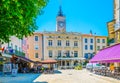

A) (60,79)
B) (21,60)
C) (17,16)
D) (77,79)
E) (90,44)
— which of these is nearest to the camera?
(17,16)

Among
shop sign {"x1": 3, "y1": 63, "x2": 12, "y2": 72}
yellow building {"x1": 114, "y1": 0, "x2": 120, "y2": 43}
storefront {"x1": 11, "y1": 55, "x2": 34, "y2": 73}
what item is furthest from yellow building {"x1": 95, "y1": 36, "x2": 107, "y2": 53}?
yellow building {"x1": 114, "y1": 0, "x2": 120, "y2": 43}

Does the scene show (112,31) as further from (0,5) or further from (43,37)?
(43,37)

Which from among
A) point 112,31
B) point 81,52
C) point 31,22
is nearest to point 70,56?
point 81,52

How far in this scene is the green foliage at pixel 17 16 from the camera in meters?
11.4

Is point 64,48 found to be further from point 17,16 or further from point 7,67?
point 17,16

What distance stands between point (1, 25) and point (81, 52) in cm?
7943

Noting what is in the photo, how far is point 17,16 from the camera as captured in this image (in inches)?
474

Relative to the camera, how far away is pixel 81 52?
303ft

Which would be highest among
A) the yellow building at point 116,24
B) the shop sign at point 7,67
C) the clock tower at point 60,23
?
the clock tower at point 60,23

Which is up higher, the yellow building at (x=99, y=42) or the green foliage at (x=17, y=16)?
the yellow building at (x=99, y=42)

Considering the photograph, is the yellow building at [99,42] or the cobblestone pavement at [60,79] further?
the yellow building at [99,42]

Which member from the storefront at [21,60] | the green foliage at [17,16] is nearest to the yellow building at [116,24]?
the storefront at [21,60]

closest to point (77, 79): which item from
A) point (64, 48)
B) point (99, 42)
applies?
point (64, 48)

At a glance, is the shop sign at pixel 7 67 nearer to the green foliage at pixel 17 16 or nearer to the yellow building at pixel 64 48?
the green foliage at pixel 17 16
